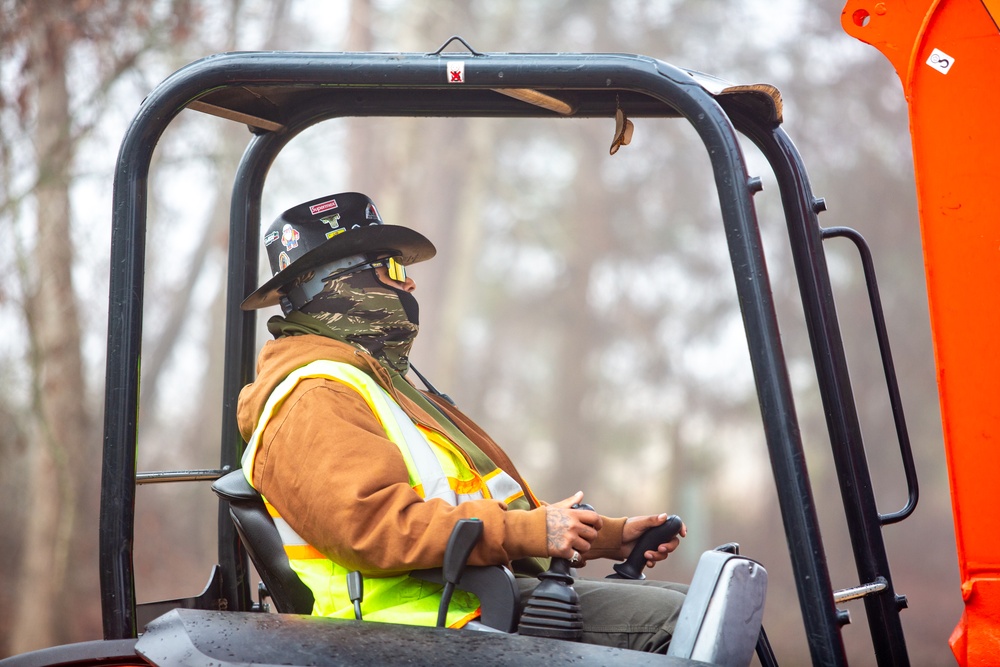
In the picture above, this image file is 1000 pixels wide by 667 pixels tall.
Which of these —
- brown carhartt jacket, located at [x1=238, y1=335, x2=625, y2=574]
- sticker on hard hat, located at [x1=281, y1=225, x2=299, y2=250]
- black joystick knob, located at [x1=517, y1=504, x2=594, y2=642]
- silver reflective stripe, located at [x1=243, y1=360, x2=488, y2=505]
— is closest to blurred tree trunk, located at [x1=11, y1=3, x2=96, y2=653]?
sticker on hard hat, located at [x1=281, y1=225, x2=299, y2=250]

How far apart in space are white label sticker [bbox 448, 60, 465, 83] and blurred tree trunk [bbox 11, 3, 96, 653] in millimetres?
7777

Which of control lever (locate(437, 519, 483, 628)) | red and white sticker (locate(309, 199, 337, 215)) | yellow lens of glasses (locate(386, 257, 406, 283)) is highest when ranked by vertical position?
red and white sticker (locate(309, 199, 337, 215))

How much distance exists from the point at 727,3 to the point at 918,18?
1699 centimetres

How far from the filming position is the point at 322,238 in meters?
3.07

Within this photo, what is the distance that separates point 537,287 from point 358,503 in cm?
1881

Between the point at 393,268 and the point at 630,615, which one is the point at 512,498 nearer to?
the point at 630,615

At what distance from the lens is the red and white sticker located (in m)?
3.10

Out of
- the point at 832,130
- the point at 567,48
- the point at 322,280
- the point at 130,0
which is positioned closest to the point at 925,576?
the point at 832,130

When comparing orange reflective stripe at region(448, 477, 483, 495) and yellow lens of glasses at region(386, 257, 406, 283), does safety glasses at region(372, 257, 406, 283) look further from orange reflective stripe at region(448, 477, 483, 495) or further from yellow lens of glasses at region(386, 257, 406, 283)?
orange reflective stripe at region(448, 477, 483, 495)

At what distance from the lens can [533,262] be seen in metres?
20.9

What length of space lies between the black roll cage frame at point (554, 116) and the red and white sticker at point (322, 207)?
0.76 feet

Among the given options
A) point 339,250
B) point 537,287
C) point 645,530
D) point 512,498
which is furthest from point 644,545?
point 537,287

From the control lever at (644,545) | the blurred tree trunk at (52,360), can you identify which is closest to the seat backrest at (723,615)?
the control lever at (644,545)

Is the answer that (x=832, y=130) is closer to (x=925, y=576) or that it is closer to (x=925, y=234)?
(x=925, y=576)
